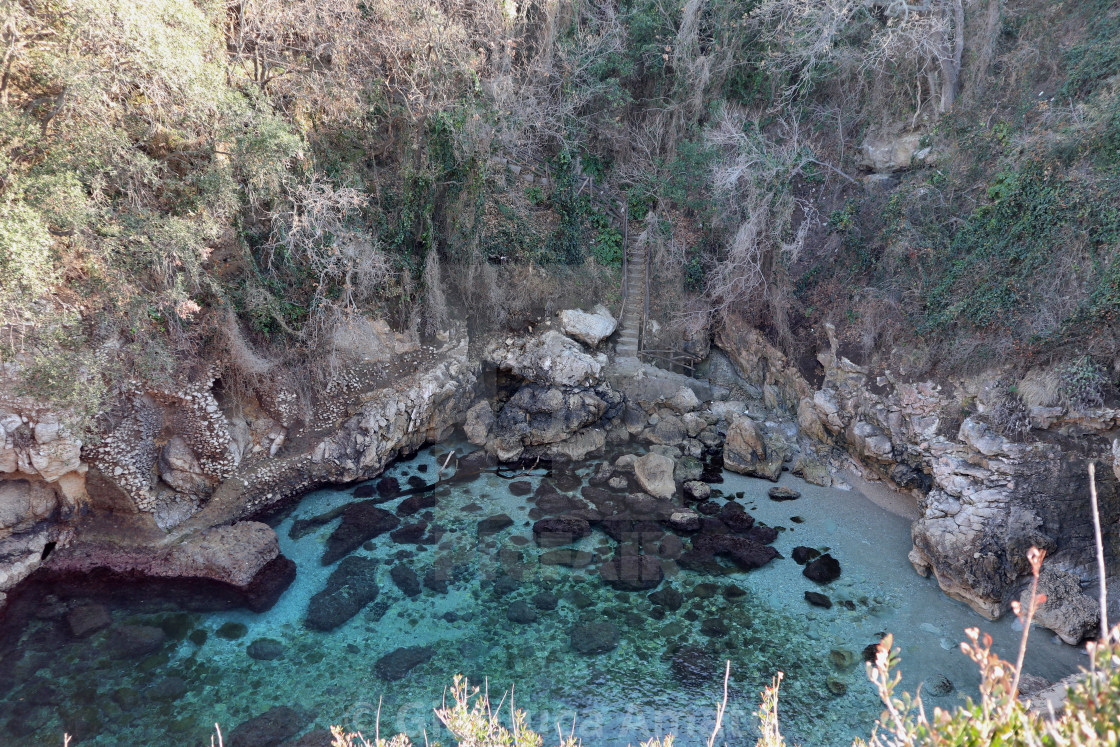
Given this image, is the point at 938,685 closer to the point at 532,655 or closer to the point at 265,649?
the point at 532,655

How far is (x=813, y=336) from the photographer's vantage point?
15.8 meters

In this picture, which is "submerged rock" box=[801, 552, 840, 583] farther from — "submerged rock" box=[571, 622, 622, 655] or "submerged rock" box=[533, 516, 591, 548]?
"submerged rock" box=[533, 516, 591, 548]

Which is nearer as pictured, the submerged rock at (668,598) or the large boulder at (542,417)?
the submerged rock at (668,598)

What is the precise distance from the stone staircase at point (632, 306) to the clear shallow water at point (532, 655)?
6848 mm

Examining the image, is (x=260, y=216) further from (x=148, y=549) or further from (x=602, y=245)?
(x=602, y=245)

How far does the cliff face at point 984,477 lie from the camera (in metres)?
10.7

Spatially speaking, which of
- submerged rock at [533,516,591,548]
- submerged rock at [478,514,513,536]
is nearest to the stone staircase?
submerged rock at [533,516,591,548]

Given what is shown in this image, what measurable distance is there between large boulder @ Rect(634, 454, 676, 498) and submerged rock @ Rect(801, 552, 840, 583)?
3.40 m

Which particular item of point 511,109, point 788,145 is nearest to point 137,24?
point 511,109

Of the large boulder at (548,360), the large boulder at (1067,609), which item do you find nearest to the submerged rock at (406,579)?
the large boulder at (548,360)

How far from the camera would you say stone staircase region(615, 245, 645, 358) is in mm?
17938

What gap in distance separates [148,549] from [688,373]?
1387 cm

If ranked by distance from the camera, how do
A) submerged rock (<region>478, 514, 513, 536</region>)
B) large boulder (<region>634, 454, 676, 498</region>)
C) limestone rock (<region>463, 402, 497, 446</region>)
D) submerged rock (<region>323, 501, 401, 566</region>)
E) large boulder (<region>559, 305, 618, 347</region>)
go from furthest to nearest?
large boulder (<region>559, 305, 618, 347</region>) → limestone rock (<region>463, 402, 497, 446</region>) → large boulder (<region>634, 454, 676, 498</region>) → submerged rock (<region>478, 514, 513, 536</region>) → submerged rock (<region>323, 501, 401, 566</region>)

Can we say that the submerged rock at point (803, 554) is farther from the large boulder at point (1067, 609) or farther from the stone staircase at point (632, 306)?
the stone staircase at point (632, 306)
